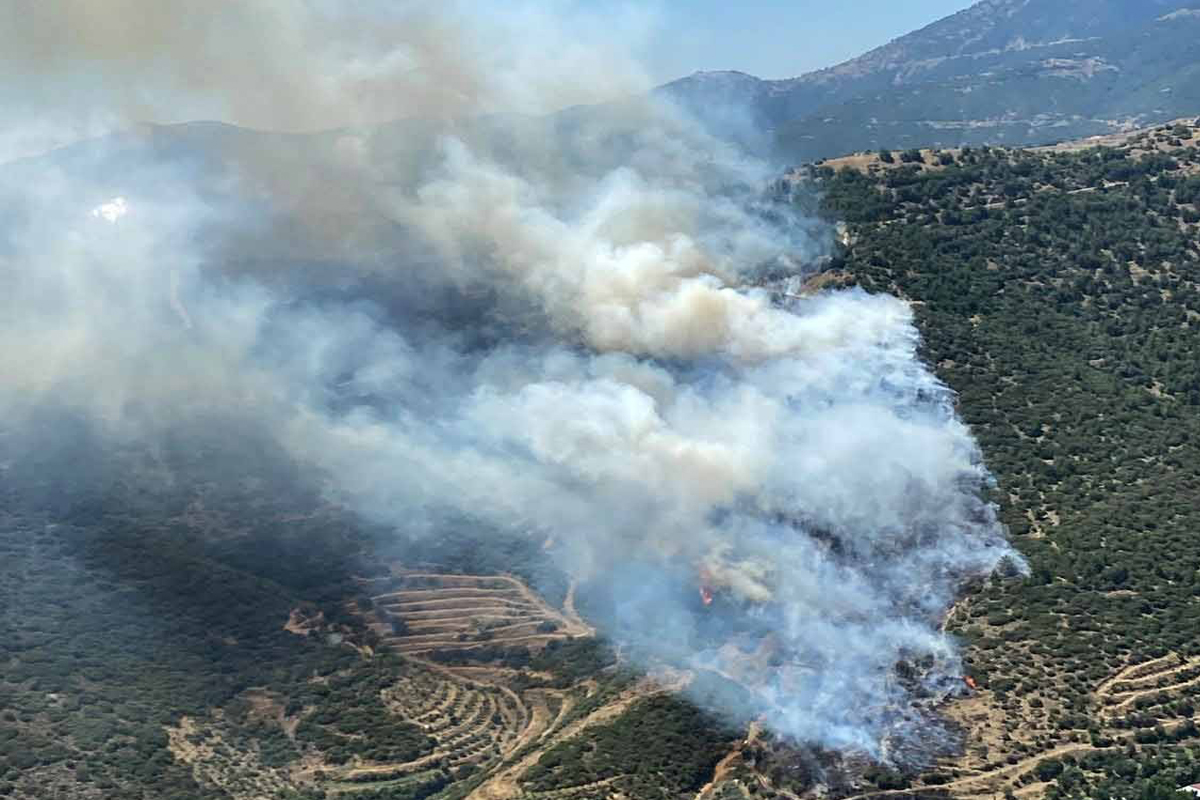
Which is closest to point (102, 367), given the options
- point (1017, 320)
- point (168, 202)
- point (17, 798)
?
point (168, 202)

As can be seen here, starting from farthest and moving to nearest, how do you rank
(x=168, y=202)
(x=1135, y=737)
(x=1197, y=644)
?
(x=168, y=202) < (x=1197, y=644) < (x=1135, y=737)

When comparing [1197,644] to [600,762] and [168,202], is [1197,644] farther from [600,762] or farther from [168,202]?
[168,202]

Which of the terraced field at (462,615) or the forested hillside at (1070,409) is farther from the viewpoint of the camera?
the terraced field at (462,615)

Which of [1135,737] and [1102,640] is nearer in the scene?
[1135,737]

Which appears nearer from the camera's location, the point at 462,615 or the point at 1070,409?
the point at 1070,409

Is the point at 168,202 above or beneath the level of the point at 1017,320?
above
